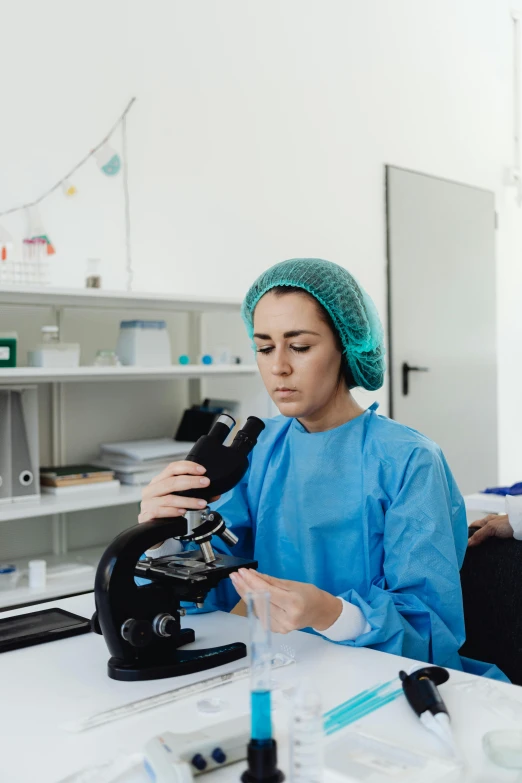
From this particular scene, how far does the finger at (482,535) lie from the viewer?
1.57 m

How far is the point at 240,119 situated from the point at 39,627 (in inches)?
102

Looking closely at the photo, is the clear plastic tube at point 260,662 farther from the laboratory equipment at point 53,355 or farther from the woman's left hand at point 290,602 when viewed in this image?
the laboratory equipment at point 53,355

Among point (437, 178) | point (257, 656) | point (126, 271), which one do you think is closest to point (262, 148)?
point (126, 271)

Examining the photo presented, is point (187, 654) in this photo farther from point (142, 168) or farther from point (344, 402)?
point (142, 168)

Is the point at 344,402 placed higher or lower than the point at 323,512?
higher

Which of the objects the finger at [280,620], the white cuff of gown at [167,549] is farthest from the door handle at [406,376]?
the finger at [280,620]

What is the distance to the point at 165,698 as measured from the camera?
108 centimetres

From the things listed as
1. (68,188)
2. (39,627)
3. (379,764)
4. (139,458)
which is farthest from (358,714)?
(68,188)

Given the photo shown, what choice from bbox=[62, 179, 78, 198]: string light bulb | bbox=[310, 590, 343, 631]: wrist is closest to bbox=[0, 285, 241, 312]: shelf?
bbox=[62, 179, 78, 198]: string light bulb

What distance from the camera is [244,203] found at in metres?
3.45

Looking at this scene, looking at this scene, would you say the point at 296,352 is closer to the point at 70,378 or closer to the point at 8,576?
the point at 70,378

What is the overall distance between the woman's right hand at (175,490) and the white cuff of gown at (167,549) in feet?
0.57

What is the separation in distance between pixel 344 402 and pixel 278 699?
0.65 m

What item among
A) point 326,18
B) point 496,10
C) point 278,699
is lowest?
point 278,699
